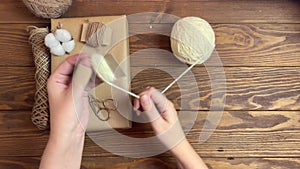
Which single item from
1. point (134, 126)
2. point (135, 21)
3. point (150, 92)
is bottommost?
point (134, 126)

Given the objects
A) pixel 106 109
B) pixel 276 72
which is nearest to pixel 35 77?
pixel 106 109

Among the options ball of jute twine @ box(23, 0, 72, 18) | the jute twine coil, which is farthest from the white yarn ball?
ball of jute twine @ box(23, 0, 72, 18)

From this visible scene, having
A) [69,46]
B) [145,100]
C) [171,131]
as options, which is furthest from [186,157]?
[69,46]

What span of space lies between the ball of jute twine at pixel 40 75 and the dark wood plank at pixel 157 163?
4.1 inches

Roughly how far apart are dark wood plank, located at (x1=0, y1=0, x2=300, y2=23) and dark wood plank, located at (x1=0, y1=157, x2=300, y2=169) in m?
0.35

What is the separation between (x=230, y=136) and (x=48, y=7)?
0.55 m

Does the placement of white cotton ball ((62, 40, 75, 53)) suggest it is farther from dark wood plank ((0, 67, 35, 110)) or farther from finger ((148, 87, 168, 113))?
finger ((148, 87, 168, 113))

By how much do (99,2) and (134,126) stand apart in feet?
1.10

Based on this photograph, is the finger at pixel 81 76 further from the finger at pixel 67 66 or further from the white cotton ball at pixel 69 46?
the white cotton ball at pixel 69 46

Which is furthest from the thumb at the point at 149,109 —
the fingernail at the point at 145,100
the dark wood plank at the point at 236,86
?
the dark wood plank at the point at 236,86

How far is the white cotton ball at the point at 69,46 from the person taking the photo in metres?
1.00

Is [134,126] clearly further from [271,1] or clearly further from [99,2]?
[271,1]

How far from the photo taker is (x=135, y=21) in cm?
107

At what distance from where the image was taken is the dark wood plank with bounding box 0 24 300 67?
3.45 feet
